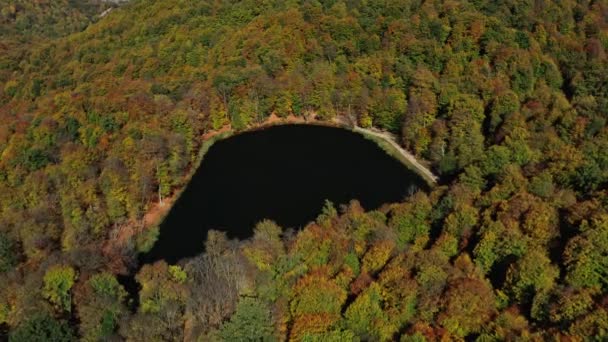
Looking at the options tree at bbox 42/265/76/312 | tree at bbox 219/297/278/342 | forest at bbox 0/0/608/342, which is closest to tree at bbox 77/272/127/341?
forest at bbox 0/0/608/342

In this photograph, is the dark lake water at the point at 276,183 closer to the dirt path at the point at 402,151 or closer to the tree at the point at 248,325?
the dirt path at the point at 402,151

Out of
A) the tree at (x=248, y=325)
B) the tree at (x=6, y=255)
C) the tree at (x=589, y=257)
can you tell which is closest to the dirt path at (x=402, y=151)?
the tree at (x=589, y=257)

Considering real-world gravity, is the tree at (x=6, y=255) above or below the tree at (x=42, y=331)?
below

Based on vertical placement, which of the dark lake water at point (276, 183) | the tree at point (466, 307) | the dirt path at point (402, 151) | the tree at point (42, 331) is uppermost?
the tree at point (466, 307)

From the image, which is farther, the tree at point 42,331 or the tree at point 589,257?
the tree at point 42,331

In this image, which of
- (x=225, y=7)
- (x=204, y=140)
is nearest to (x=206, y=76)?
(x=204, y=140)

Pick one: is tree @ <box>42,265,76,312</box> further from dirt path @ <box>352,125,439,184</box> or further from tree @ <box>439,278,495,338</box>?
dirt path @ <box>352,125,439,184</box>
